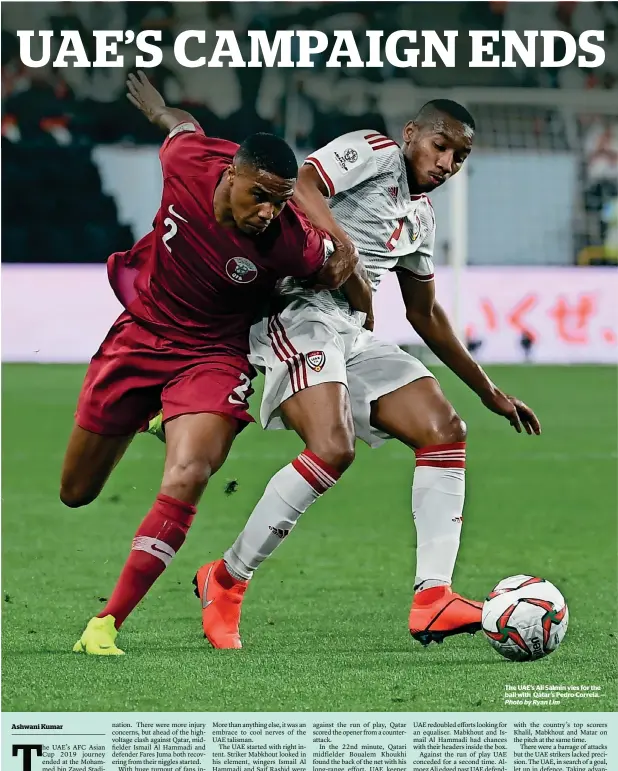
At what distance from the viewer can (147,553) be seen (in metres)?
4.14

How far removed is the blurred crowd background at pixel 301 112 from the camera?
1501 centimetres

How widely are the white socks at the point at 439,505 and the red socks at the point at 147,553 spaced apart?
2.97 ft

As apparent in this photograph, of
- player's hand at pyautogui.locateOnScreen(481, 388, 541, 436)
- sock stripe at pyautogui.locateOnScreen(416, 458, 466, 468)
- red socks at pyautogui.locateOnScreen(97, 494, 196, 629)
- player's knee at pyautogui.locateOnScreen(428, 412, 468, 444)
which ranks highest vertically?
player's hand at pyautogui.locateOnScreen(481, 388, 541, 436)

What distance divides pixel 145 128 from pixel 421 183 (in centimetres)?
1212

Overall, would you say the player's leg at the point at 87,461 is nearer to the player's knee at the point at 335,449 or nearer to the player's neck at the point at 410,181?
the player's knee at the point at 335,449

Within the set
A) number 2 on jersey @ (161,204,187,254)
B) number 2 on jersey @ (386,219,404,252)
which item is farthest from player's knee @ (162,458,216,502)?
number 2 on jersey @ (386,219,404,252)

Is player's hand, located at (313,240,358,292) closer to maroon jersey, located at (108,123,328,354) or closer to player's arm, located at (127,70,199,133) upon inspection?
maroon jersey, located at (108,123,328,354)

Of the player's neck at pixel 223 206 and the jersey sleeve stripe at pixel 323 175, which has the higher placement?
the jersey sleeve stripe at pixel 323 175

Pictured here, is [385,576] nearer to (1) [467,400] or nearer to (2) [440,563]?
(2) [440,563]

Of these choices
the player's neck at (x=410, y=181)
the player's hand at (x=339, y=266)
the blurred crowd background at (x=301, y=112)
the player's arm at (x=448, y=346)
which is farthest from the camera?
the blurred crowd background at (x=301, y=112)

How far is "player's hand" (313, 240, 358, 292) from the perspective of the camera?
13.8 ft

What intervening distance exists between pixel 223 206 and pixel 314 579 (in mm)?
1988

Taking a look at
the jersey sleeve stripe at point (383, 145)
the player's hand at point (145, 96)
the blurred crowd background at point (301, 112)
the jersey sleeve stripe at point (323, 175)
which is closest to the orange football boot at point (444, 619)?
the jersey sleeve stripe at point (323, 175)

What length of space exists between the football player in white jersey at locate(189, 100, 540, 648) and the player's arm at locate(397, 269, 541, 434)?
14 cm
